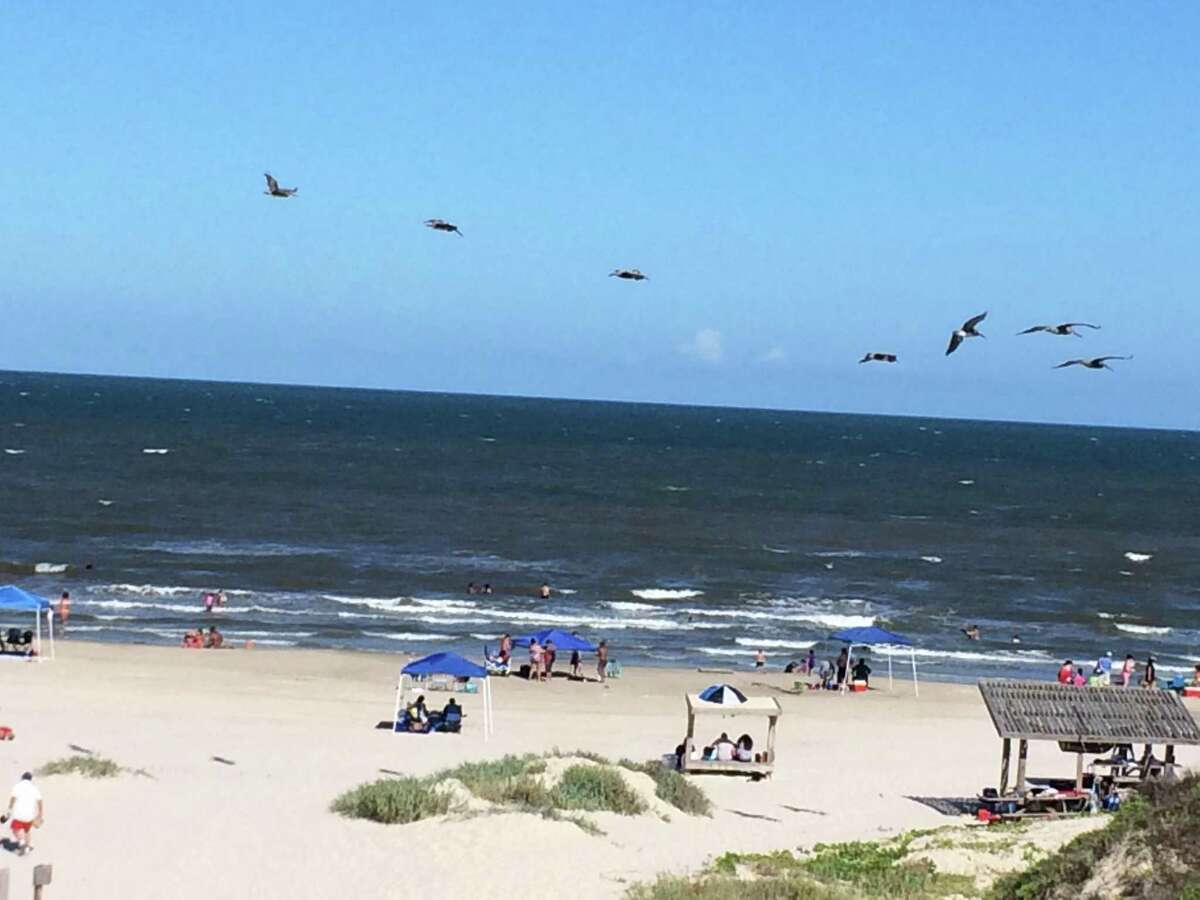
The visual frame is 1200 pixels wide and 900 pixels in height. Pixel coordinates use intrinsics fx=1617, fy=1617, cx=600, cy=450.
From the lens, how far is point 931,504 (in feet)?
288

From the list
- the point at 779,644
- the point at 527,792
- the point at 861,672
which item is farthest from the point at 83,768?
the point at 779,644

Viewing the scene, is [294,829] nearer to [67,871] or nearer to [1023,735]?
[67,871]

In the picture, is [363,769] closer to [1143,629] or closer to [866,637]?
[866,637]

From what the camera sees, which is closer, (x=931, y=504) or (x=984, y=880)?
(x=984, y=880)

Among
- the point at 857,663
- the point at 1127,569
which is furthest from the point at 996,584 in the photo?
the point at 857,663

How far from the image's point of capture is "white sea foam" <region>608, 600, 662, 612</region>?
45013mm

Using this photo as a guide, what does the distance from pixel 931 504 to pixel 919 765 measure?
6525cm

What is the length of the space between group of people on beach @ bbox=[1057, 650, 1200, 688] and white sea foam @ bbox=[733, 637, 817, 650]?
6.00 m

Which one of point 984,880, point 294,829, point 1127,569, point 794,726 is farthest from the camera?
point 1127,569

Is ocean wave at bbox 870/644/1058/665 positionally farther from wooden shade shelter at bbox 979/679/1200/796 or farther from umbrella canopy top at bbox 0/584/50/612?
umbrella canopy top at bbox 0/584/50/612

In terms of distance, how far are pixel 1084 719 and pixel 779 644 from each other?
19866mm

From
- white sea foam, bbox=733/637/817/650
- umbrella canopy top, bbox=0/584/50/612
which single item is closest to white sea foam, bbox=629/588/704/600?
white sea foam, bbox=733/637/817/650

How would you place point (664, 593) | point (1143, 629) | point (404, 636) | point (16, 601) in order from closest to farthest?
point (16, 601)
point (404, 636)
point (1143, 629)
point (664, 593)

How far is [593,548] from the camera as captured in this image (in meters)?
60.2
